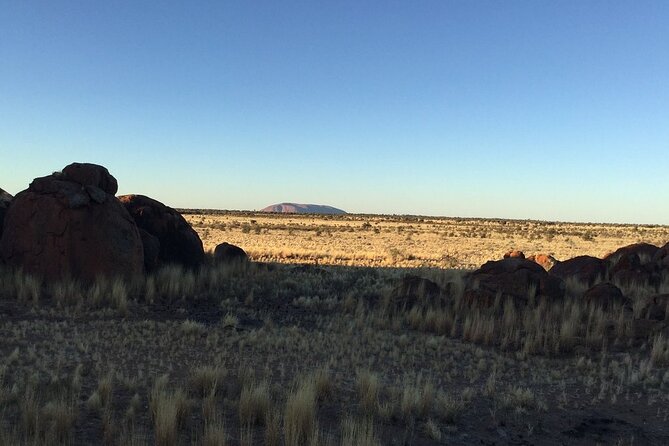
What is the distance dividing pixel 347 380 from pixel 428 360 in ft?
6.70

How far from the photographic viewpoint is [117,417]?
5.66 metres

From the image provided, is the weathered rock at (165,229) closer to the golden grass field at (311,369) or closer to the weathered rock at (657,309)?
the golden grass field at (311,369)

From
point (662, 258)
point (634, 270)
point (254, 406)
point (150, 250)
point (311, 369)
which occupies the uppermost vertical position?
point (662, 258)

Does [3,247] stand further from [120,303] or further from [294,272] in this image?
[294,272]

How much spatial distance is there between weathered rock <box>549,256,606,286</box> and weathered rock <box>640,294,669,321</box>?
15.8 feet

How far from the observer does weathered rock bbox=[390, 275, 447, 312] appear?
12782 millimetres

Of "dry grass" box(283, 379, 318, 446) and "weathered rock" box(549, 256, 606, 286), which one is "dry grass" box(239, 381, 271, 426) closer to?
"dry grass" box(283, 379, 318, 446)

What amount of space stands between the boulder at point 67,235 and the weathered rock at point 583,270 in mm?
13368

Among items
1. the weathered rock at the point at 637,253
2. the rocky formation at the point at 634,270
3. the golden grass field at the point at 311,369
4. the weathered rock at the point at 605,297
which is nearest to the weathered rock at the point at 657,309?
Result: the golden grass field at the point at 311,369

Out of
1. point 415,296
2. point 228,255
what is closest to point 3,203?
point 228,255

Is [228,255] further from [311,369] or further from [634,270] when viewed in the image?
[634,270]

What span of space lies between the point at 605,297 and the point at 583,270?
520 centimetres

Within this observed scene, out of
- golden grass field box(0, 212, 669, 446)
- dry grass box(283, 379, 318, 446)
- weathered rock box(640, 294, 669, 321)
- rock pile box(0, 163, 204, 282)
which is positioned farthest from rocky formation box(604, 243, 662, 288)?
rock pile box(0, 163, 204, 282)

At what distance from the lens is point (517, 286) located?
44.8ft
